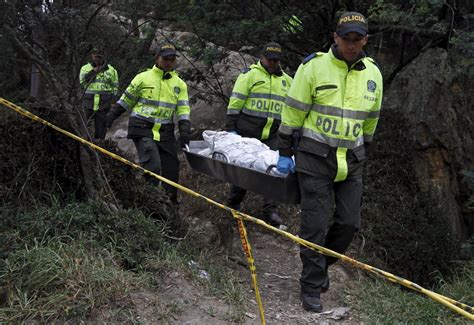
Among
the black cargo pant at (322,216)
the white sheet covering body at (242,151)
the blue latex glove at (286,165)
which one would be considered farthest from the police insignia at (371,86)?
the white sheet covering body at (242,151)

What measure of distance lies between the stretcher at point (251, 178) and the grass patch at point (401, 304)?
1017mm

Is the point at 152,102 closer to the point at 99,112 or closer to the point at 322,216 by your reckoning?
the point at 322,216

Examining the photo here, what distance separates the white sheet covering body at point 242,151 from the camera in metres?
4.81

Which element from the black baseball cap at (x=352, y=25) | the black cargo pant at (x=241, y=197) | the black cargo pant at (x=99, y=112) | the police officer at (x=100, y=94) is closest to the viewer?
the black baseball cap at (x=352, y=25)

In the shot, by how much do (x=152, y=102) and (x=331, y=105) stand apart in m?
2.67

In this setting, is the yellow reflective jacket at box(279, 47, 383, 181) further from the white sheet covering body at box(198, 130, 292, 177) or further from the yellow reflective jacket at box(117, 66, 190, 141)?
the yellow reflective jacket at box(117, 66, 190, 141)

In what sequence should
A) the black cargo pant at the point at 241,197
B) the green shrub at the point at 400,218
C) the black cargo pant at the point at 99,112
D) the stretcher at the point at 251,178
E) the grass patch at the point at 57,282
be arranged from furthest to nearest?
the black cargo pant at the point at 99,112 → the green shrub at the point at 400,218 → the black cargo pant at the point at 241,197 → the stretcher at the point at 251,178 → the grass patch at the point at 57,282

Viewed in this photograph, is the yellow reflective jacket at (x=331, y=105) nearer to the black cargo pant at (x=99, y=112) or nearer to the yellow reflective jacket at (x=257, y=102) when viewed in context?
the yellow reflective jacket at (x=257, y=102)

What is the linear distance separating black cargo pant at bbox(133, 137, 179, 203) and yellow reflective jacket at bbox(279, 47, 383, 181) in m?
2.15

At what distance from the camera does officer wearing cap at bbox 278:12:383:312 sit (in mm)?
4207

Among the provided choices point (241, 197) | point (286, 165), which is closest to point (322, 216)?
point (286, 165)

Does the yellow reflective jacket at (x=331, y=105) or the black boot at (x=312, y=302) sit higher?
the yellow reflective jacket at (x=331, y=105)

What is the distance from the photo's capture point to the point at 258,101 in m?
6.45

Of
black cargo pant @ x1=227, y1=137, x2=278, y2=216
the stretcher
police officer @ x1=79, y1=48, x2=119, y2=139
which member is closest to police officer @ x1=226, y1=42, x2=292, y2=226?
black cargo pant @ x1=227, y1=137, x2=278, y2=216
